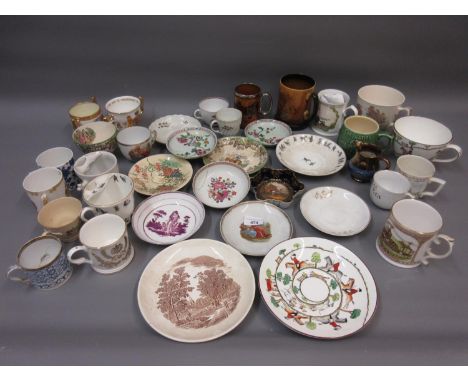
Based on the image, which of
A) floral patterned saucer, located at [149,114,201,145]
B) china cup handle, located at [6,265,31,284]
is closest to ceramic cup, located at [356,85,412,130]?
floral patterned saucer, located at [149,114,201,145]

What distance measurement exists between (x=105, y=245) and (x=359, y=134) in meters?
1.12

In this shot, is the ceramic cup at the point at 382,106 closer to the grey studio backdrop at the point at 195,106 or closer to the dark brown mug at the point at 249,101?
the grey studio backdrop at the point at 195,106

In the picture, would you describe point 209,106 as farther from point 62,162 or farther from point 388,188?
point 388,188

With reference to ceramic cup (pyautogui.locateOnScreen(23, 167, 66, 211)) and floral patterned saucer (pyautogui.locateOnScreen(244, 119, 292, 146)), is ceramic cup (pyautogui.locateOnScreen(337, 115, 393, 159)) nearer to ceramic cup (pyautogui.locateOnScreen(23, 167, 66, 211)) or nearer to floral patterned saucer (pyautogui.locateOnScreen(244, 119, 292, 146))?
floral patterned saucer (pyautogui.locateOnScreen(244, 119, 292, 146))

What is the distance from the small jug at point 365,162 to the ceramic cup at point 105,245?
3.15 ft

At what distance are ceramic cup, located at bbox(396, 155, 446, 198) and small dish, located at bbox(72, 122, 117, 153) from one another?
1.21 m

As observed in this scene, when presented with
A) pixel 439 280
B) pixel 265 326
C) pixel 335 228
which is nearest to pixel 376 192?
pixel 335 228

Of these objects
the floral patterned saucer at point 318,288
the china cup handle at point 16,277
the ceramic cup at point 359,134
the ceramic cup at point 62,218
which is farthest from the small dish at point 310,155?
the china cup handle at point 16,277

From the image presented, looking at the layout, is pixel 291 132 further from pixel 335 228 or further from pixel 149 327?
pixel 149 327

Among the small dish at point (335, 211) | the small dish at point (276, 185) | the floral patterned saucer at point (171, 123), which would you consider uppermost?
the floral patterned saucer at point (171, 123)

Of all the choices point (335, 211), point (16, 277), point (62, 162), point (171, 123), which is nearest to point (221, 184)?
point (335, 211)

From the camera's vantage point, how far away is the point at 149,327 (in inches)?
42.3

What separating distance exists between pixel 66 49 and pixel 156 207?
111 cm

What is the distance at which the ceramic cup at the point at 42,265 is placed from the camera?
109 cm
